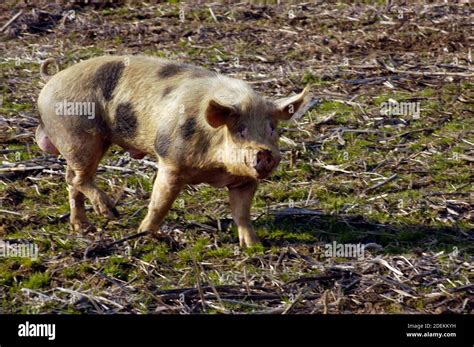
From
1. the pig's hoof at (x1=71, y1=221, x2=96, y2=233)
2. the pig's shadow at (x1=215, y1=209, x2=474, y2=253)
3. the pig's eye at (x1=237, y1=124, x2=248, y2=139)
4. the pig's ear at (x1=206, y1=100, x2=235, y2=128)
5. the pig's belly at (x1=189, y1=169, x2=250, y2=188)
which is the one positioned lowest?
the pig's hoof at (x1=71, y1=221, x2=96, y2=233)

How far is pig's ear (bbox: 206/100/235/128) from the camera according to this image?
27.8ft

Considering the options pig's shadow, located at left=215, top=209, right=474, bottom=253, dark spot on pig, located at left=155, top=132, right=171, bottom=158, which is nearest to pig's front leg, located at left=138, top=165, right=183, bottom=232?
dark spot on pig, located at left=155, top=132, right=171, bottom=158

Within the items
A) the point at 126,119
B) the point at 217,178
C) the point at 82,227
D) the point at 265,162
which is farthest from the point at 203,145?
the point at 82,227

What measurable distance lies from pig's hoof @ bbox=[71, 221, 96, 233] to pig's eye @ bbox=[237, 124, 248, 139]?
5.68 ft

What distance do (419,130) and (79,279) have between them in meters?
5.13

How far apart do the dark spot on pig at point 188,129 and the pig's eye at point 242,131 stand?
492 millimetres

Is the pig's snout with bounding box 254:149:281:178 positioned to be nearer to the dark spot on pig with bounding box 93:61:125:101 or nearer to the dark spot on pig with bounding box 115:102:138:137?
the dark spot on pig with bounding box 115:102:138:137

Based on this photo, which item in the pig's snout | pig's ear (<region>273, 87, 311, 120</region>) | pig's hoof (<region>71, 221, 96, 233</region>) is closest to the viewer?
the pig's snout

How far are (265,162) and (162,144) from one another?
109 cm

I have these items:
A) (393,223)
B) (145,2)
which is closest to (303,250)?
(393,223)

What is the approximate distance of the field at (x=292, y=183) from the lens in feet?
26.9

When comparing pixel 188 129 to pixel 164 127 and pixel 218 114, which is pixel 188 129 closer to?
pixel 164 127

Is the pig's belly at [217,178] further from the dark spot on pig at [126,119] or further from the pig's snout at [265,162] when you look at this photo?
the dark spot on pig at [126,119]

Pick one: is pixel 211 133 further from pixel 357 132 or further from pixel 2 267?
pixel 357 132
